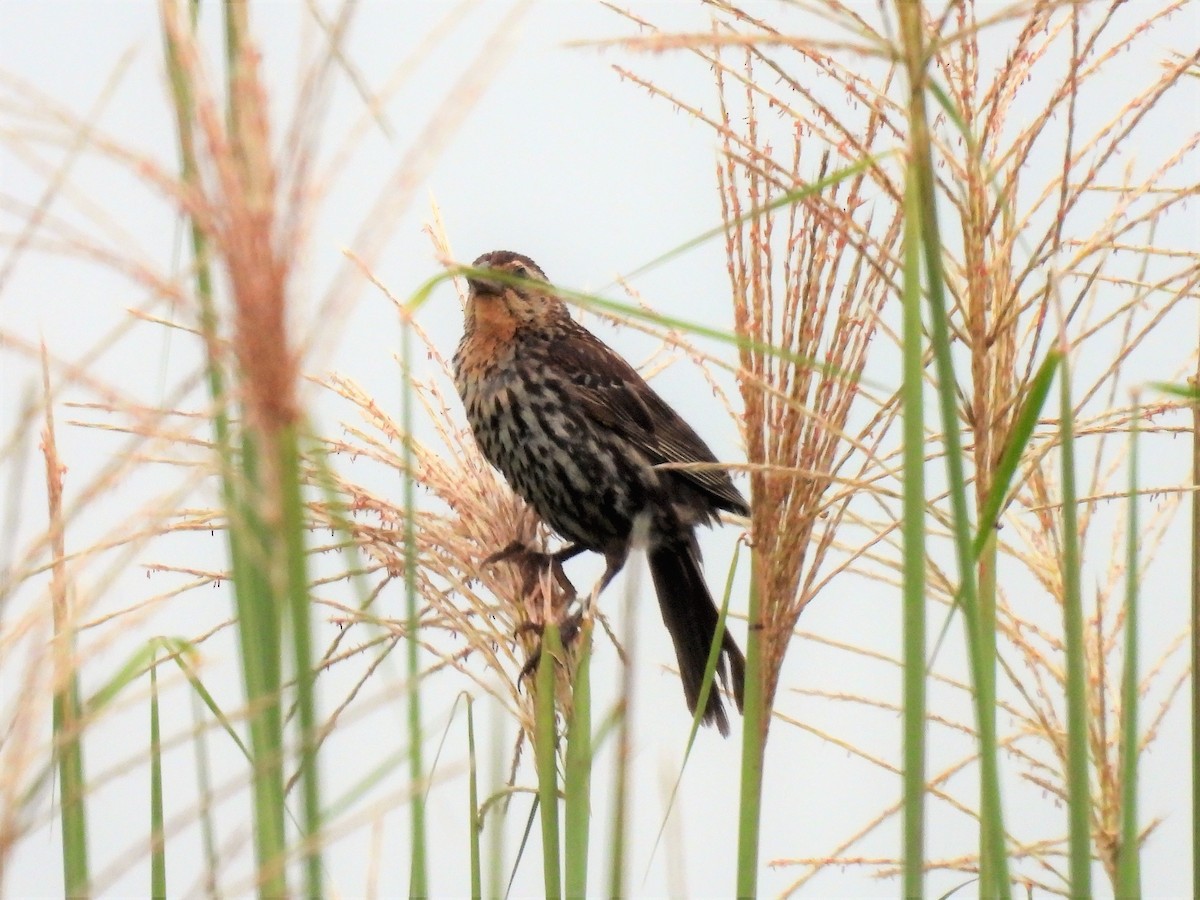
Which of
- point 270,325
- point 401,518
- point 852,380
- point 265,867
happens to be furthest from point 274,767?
point 401,518

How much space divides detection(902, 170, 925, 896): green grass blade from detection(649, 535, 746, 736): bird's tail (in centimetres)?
214

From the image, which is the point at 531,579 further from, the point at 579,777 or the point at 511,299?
the point at 511,299

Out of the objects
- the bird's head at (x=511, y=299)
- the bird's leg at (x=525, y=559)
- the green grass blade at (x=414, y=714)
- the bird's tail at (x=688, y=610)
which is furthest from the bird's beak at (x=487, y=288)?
the green grass blade at (x=414, y=714)

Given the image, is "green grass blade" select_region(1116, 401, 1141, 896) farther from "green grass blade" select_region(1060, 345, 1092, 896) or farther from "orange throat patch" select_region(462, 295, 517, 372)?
Result: "orange throat patch" select_region(462, 295, 517, 372)

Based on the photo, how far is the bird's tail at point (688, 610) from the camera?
349cm

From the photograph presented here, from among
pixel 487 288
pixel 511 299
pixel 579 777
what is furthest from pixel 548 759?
pixel 511 299

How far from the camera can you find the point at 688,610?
12.5 ft

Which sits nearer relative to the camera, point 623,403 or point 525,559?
point 525,559

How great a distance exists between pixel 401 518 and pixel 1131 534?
3.32 ft

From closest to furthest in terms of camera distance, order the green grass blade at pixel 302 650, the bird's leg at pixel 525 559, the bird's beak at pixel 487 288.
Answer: the green grass blade at pixel 302 650 → the bird's leg at pixel 525 559 → the bird's beak at pixel 487 288

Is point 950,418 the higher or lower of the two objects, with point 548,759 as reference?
higher

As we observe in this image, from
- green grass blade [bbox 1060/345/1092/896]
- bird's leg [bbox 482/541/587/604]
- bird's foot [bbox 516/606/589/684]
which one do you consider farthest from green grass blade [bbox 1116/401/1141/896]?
bird's leg [bbox 482/541/587/604]

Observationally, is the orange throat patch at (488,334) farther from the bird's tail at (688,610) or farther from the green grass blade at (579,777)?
the green grass blade at (579,777)

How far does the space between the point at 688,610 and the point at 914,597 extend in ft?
8.39
